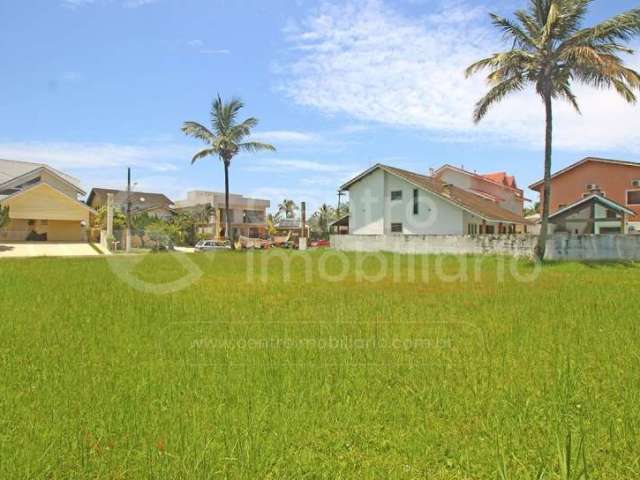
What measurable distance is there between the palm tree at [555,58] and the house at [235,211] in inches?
1294

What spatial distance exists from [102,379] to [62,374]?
1.81 ft

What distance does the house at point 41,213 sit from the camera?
3016 centimetres

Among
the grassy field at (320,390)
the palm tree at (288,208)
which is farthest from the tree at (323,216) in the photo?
the grassy field at (320,390)

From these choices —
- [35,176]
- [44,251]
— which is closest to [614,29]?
[44,251]

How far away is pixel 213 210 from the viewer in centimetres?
4441

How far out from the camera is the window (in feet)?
94.3

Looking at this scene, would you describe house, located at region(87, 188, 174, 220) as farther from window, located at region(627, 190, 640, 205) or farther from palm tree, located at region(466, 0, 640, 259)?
window, located at region(627, 190, 640, 205)

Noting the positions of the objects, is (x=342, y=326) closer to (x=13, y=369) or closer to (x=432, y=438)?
(x=432, y=438)

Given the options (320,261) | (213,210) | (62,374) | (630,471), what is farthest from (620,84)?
(213,210)

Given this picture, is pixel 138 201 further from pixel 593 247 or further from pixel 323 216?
pixel 593 247

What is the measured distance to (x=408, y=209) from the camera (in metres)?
27.6

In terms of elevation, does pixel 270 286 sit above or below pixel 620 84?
below

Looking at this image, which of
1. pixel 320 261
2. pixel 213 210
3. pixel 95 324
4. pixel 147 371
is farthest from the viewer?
pixel 213 210

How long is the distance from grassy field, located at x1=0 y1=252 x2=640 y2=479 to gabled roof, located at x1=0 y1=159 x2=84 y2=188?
127 feet
